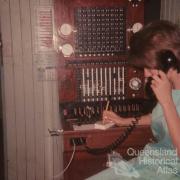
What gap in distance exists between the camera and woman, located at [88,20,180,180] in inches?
47.8

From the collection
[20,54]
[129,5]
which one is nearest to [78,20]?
[129,5]

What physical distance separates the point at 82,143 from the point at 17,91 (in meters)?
0.73

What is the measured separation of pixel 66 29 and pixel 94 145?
79cm

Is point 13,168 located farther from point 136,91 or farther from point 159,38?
point 159,38

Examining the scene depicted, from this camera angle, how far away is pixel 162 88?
1.22 metres

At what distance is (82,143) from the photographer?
1.97m

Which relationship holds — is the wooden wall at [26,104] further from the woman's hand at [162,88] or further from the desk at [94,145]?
the woman's hand at [162,88]

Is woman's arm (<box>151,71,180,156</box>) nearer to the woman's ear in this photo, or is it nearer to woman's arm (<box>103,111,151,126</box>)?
the woman's ear

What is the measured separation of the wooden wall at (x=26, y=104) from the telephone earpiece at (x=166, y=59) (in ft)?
4.28

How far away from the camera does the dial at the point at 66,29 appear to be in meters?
2.16

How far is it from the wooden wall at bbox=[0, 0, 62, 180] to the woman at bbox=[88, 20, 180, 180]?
1.17m

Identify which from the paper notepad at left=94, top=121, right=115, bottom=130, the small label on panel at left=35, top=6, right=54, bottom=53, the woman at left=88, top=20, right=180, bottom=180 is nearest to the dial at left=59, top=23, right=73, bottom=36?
the small label on panel at left=35, top=6, right=54, bottom=53

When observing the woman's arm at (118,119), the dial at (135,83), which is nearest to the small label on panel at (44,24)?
the dial at (135,83)

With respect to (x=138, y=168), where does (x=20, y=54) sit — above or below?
above
